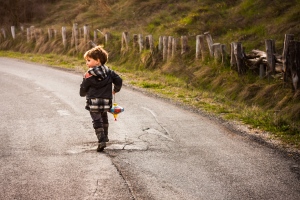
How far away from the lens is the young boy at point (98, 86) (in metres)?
6.31

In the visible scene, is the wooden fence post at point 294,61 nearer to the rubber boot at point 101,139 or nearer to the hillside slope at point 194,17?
the hillside slope at point 194,17

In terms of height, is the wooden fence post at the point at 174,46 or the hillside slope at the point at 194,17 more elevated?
the hillside slope at the point at 194,17

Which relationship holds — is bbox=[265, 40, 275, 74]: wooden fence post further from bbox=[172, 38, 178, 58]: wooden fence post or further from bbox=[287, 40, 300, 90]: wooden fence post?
bbox=[172, 38, 178, 58]: wooden fence post

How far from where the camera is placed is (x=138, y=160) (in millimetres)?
6012

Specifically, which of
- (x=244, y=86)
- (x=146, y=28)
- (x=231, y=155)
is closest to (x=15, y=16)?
(x=146, y=28)

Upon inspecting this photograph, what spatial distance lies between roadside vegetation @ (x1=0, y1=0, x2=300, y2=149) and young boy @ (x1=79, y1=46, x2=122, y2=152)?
300 cm

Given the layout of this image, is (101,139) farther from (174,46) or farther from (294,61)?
(174,46)

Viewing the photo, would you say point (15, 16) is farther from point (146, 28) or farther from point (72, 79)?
point (72, 79)

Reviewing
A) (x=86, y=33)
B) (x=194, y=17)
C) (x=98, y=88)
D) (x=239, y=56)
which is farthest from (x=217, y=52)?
(x=86, y=33)

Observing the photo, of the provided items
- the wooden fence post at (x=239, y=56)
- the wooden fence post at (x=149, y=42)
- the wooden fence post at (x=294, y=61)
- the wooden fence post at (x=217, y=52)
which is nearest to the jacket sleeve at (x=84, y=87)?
the wooden fence post at (x=294, y=61)

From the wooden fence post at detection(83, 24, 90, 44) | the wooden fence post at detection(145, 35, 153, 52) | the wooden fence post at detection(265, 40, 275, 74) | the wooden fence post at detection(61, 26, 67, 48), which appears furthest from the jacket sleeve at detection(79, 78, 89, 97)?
the wooden fence post at detection(61, 26, 67, 48)

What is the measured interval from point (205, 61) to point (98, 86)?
7872 mm

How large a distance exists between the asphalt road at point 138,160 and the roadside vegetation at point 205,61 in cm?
121

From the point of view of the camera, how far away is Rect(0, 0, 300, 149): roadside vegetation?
31.2ft
